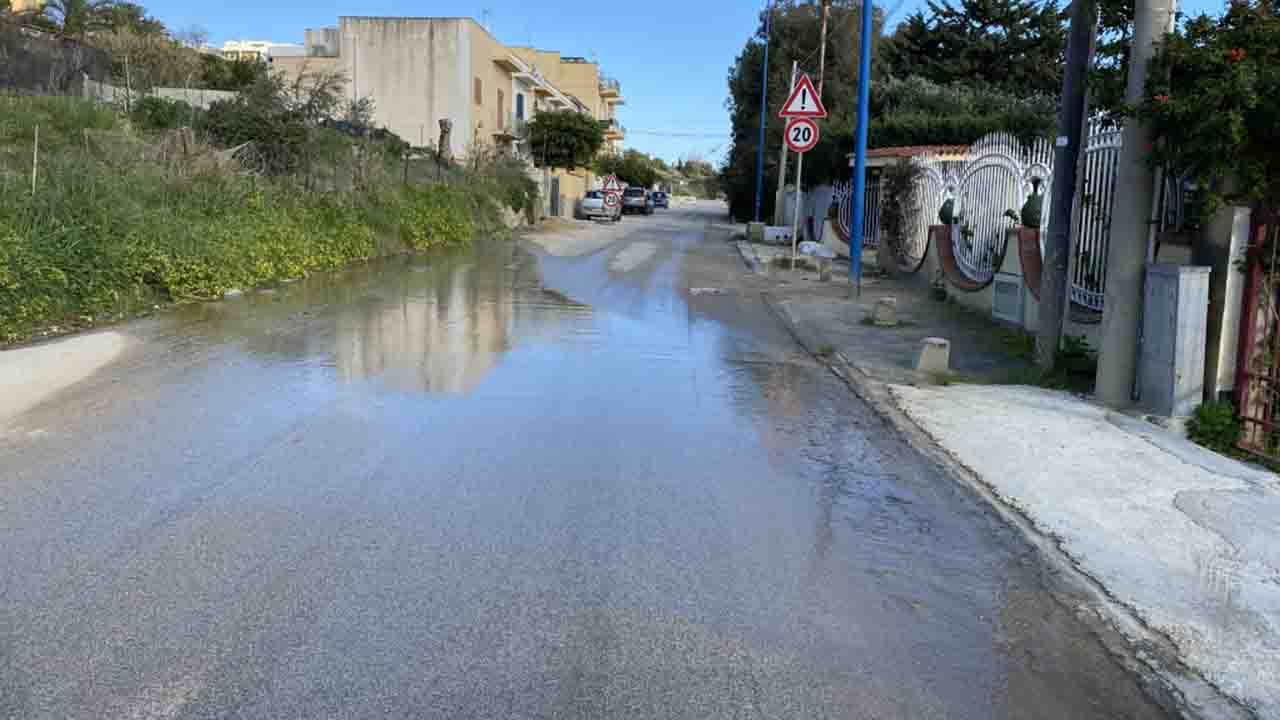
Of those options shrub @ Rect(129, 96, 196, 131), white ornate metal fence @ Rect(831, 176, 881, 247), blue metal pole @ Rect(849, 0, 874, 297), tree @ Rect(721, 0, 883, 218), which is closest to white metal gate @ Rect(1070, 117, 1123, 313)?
blue metal pole @ Rect(849, 0, 874, 297)

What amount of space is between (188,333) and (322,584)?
7937mm

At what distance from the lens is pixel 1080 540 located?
604 centimetres

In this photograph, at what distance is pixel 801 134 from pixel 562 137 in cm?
3848

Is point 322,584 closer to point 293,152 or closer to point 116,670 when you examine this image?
point 116,670

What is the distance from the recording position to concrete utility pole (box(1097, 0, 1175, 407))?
9.03m

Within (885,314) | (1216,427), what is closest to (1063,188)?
(1216,427)

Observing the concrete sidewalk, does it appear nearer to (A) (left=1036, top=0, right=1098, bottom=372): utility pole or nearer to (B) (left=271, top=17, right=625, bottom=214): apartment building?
(A) (left=1036, top=0, right=1098, bottom=372): utility pole

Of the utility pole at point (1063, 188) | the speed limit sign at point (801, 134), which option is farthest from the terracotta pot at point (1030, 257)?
the speed limit sign at point (801, 134)

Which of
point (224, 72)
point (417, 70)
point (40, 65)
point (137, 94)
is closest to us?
point (137, 94)

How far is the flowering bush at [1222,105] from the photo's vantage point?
7.80 meters

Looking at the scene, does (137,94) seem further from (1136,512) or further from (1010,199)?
(1136,512)

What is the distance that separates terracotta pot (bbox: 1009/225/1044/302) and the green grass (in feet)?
33.8

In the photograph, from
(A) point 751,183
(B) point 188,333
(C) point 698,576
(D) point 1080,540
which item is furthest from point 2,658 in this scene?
(A) point 751,183

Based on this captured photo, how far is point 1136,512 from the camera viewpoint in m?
6.57
